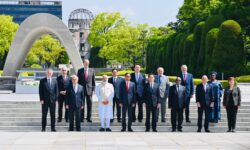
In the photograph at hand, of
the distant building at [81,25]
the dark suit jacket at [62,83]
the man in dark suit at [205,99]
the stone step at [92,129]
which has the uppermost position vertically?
the distant building at [81,25]

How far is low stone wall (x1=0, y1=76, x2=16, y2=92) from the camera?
952 inches

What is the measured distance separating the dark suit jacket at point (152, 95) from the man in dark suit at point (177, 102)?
39 centimetres

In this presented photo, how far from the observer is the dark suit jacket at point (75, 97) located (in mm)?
13484

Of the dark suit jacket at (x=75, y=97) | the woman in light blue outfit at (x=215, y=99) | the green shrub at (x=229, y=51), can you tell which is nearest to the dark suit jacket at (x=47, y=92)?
the dark suit jacket at (x=75, y=97)

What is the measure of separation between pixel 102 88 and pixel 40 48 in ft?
210

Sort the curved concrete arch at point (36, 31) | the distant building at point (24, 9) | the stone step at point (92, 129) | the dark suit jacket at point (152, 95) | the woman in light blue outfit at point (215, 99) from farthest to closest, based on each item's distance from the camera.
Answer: the distant building at point (24, 9) < the curved concrete arch at point (36, 31) < the woman in light blue outfit at point (215, 99) < the stone step at point (92, 129) < the dark suit jacket at point (152, 95)

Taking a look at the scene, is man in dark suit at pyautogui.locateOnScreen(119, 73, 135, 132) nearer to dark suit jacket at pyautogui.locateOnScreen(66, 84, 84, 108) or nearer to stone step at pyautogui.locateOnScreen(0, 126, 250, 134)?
stone step at pyautogui.locateOnScreen(0, 126, 250, 134)

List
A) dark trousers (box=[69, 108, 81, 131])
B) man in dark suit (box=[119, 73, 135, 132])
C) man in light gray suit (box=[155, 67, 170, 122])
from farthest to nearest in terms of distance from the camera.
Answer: man in light gray suit (box=[155, 67, 170, 122]), man in dark suit (box=[119, 73, 135, 132]), dark trousers (box=[69, 108, 81, 131])

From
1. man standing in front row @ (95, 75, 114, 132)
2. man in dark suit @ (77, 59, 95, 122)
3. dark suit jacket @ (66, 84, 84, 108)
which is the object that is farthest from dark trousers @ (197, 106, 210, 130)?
dark suit jacket @ (66, 84, 84, 108)

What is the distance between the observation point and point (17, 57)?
975 inches
